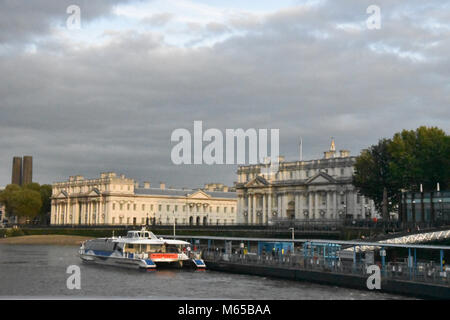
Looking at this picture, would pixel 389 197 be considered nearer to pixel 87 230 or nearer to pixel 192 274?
pixel 192 274

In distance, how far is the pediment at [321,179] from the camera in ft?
474

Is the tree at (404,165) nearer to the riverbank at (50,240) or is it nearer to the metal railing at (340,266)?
the metal railing at (340,266)

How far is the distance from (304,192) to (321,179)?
747 centimetres

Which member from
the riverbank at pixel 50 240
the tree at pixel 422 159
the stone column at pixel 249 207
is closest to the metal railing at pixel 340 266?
the tree at pixel 422 159

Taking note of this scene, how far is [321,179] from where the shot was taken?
14700 cm

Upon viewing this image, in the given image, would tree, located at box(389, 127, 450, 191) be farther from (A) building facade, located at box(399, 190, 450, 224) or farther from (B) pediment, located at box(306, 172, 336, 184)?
(B) pediment, located at box(306, 172, 336, 184)

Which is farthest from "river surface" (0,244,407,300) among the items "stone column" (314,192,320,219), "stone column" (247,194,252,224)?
"stone column" (247,194,252,224)

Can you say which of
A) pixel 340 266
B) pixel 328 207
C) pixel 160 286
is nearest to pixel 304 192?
pixel 328 207

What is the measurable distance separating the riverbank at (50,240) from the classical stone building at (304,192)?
4232cm

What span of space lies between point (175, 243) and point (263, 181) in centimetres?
8967

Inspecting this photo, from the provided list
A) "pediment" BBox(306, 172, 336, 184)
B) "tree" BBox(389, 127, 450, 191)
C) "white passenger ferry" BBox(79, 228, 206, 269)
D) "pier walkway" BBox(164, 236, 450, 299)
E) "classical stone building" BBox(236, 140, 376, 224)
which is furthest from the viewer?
"pediment" BBox(306, 172, 336, 184)

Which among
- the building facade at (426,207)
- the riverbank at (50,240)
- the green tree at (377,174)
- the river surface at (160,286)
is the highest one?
the green tree at (377,174)

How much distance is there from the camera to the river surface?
4925 centimetres

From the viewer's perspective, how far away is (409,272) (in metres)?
47.9
